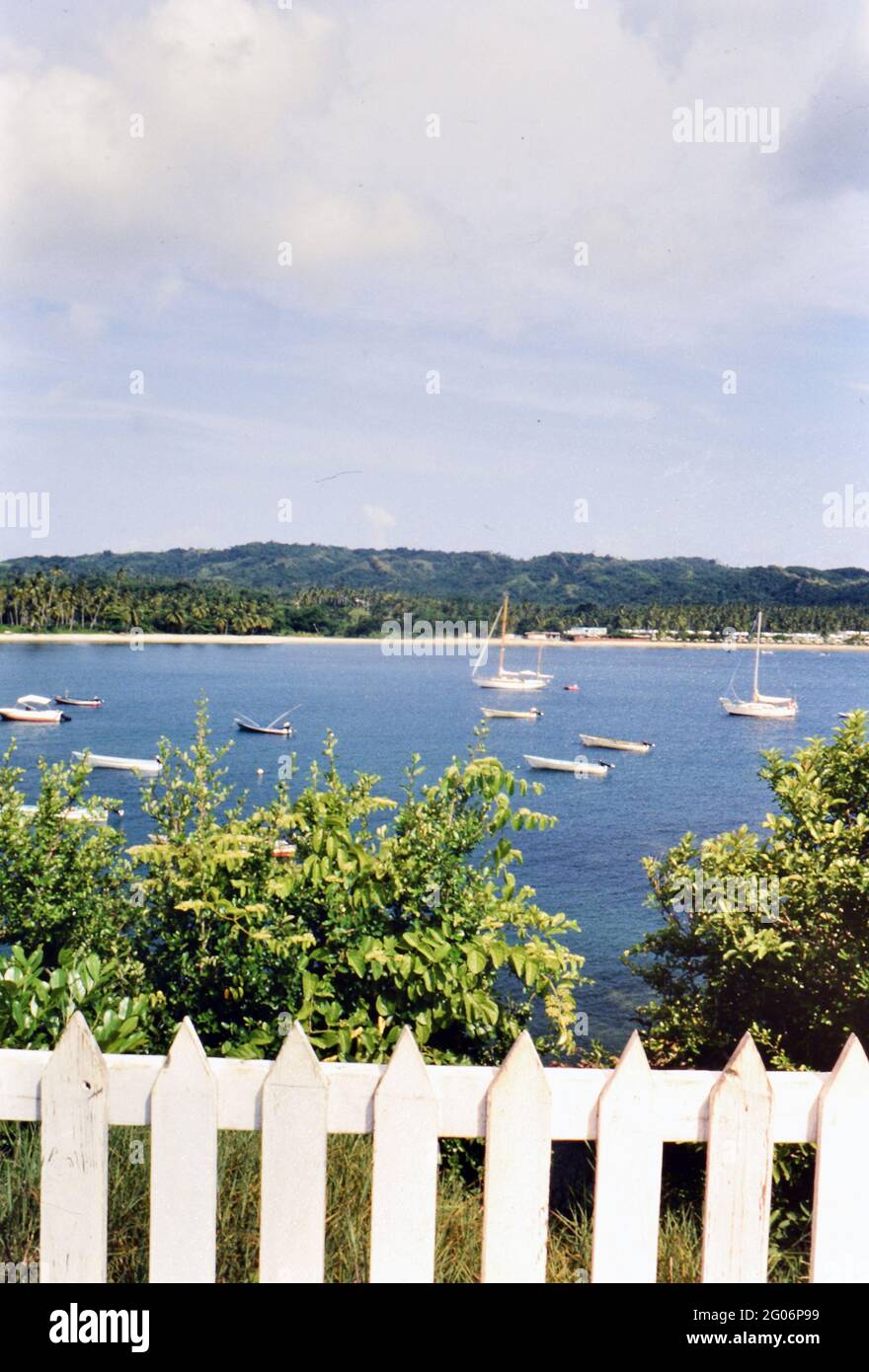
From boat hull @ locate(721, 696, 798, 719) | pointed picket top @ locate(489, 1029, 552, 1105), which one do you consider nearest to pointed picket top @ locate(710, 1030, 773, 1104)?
pointed picket top @ locate(489, 1029, 552, 1105)

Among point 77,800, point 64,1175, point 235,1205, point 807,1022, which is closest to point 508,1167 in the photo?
point 64,1175

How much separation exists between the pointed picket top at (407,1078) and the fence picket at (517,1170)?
0.45 feet

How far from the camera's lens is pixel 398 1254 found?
2.10 meters

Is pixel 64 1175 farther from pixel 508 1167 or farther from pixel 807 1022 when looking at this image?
pixel 807 1022

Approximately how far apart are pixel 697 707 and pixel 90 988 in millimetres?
82276

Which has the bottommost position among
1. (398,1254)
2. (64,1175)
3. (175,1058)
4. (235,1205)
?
(235,1205)

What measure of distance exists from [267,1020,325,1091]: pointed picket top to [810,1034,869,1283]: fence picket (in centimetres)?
103

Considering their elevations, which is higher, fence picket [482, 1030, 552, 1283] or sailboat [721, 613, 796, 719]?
fence picket [482, 1030, 552, 1283]

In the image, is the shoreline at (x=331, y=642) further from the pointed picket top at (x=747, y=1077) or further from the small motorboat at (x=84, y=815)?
the pointed picket top at (x=747, y=1077)

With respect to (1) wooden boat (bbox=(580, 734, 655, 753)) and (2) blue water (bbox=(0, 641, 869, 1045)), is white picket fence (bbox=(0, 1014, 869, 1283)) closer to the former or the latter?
(2) blue water (bbox=(0, 641, 869, 1045))

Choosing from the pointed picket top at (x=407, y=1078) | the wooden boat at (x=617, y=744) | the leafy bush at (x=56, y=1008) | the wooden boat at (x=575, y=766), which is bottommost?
the wooden boat at (x=575, y=766)

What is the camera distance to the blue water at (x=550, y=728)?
83.9 feet

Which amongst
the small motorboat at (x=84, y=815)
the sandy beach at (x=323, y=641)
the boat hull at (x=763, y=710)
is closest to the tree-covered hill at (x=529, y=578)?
the sandy beach at (x=323, y=641)

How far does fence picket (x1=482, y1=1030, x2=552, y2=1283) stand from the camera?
6.68ft
